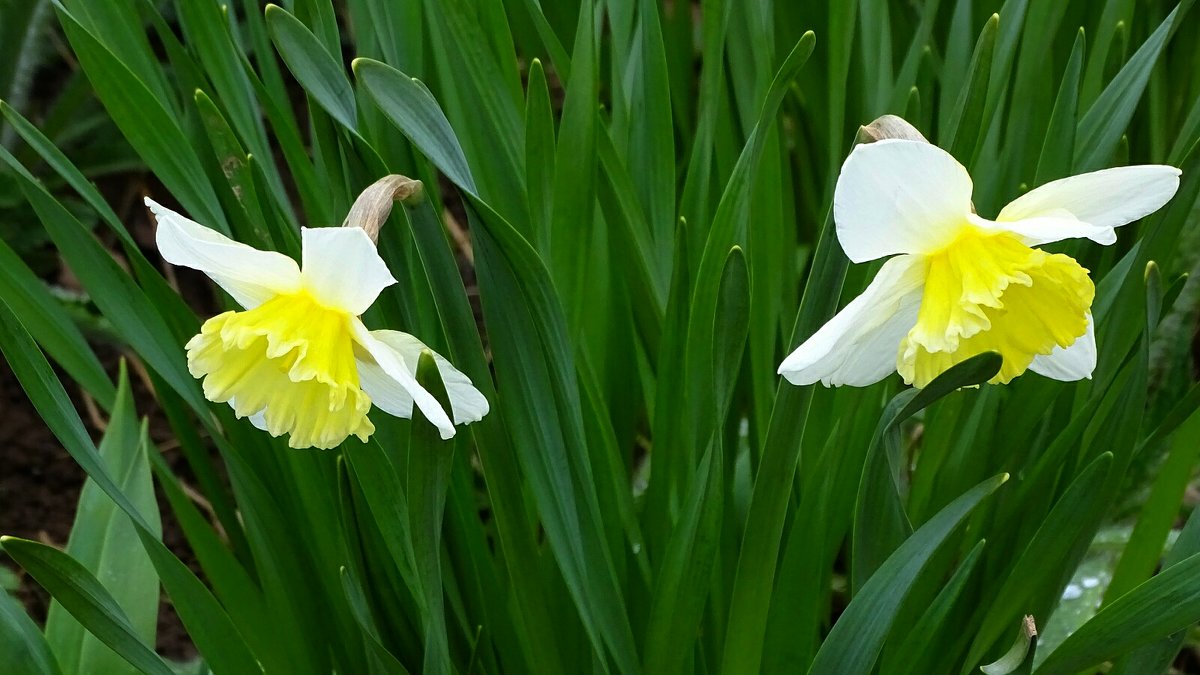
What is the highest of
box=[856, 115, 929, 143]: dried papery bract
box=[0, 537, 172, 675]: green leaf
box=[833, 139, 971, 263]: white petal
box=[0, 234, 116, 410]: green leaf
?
box=[0, 234, 116, 410]: green leaf

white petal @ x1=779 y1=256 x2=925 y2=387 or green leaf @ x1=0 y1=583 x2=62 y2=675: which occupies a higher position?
green leaf @ x1=0 y1=583 x2=62 y2=675

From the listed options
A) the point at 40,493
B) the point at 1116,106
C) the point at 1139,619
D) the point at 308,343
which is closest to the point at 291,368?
the point at 308,343

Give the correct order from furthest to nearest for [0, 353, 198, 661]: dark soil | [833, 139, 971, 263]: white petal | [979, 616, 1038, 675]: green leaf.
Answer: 1. [0, 353, 198, 661]: dark soil
2. [979, 616, 1038, 675]: green leaf
3. [833, 139, 971, 263]: white petal

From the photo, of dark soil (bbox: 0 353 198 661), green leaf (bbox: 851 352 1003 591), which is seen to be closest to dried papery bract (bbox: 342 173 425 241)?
green leaf (bbox: 851 352 1003 591)

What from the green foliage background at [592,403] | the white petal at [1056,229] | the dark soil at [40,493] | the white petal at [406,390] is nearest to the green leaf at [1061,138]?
the green foliage background at [592,403]

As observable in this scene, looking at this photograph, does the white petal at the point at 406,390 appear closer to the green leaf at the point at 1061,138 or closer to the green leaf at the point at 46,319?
the green leaf at the point at 46,319

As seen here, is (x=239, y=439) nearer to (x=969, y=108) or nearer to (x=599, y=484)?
(x=599, y=484)

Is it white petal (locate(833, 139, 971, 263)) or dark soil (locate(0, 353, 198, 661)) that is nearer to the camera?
white petal (locate(833, 139, 971, 263))

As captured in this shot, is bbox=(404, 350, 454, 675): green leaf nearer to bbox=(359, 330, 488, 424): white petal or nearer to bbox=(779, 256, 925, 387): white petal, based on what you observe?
bbox=(359, 330, 488, 424): white petal
